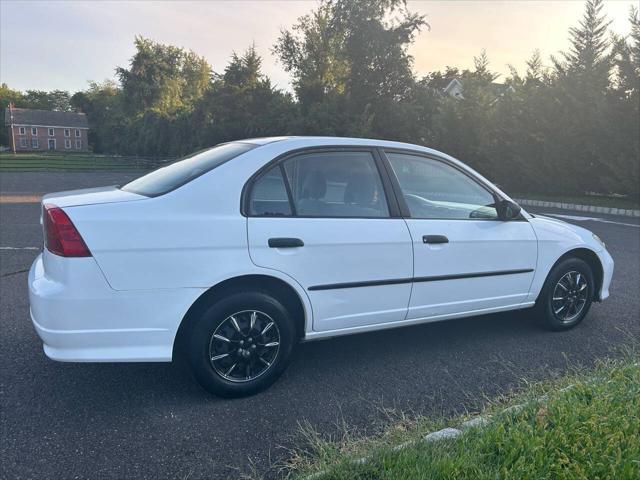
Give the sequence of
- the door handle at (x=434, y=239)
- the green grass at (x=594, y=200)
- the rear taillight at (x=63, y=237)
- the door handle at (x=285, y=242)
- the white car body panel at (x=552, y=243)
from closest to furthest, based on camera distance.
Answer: the rear taillight at (x=63, y=237), the door handle at (x=285, y=242), the door handle at (x=434, y=239), the white car body panel at (x=552, y=243), the green grass at (x=594, y=200)

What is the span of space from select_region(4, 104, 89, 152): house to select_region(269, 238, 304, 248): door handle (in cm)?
9222

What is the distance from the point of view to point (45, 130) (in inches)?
3369

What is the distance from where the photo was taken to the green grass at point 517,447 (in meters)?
2.27

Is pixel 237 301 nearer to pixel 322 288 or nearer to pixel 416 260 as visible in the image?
pixel 322 288

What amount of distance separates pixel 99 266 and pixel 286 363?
1.33 metres

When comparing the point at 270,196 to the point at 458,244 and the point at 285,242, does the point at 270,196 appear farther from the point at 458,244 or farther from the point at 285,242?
the point at 458,244

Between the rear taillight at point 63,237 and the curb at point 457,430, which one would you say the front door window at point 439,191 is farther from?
the rear taillight at point 63,237

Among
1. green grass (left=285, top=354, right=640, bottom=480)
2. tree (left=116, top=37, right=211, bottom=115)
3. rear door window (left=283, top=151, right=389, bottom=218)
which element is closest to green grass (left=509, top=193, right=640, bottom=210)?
rear door window (left=283, top=151, right=389, bottom=218)

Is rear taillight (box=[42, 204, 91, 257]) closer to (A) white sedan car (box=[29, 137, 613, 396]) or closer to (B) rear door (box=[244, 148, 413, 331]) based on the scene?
(A) white sedan car (box=[29, 137, 613, 396])

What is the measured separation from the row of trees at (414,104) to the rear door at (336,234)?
14.7 meters

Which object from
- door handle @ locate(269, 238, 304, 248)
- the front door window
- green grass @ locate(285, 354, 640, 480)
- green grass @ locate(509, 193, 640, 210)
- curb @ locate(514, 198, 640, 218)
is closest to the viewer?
green grass @ locate(285, 354, 640, 480)

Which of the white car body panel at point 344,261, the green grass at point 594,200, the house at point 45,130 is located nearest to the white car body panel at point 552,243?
the white car body panel at point 344,261

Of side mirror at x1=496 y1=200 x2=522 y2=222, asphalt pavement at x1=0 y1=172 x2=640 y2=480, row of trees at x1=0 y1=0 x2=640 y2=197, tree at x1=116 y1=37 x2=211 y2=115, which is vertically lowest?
asphalt pavement at x1=0 y1=172 x2=640 y2=480

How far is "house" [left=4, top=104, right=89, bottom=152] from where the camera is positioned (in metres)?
82.2
